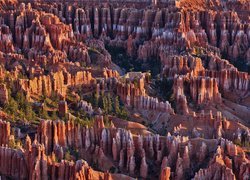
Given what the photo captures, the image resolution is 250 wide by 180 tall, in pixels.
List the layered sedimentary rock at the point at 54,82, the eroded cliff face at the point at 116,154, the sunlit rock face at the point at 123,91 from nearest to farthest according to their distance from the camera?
the eroded cliff face at the point at 116,154, the sunlit rock face at the point at 123,91, the layered sedimentary rock at the point at 54,82

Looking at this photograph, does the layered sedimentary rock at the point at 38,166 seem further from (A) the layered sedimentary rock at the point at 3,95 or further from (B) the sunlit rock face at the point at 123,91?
(A) the layered sedimentary rock at the point at 3,95

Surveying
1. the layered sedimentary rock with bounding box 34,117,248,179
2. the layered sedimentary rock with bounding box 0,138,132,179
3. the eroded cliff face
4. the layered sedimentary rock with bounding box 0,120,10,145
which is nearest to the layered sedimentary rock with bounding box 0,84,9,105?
the layered sedimentary rock with bounding box 0,120,10,145

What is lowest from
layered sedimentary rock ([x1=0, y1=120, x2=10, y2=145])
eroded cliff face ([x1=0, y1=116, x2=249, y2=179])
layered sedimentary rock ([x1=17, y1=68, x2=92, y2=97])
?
eroded cliff face ([x1=0, y1=116, x2=249, y2=179])

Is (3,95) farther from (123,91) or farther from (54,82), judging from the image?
(123,91)

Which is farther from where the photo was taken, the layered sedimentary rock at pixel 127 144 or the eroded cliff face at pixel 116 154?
the layered sedimentary rock at pixel 127 144

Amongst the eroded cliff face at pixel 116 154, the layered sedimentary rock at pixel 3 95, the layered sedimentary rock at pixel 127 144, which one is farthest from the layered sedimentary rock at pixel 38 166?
the layered sedimentary rock at pixel 3 95

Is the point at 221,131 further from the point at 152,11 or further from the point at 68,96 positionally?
the point at 152,11

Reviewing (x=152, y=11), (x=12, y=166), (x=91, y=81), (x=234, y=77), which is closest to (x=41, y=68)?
(x=91, y=81)

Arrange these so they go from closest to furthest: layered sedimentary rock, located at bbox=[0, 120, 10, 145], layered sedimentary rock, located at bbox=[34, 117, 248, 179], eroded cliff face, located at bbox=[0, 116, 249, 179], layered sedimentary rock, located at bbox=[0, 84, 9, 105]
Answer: eroded cliff face, located at bbox=[0, 116, 249, 179] → layered sedimentary rock, located at bbox=[34, 117, 248, 179] → layered sedimentary rock, located at bbox=[0, 120, 10, 145] → layered sedimentary rock, located at bbox=[0, 84, 9, 105]

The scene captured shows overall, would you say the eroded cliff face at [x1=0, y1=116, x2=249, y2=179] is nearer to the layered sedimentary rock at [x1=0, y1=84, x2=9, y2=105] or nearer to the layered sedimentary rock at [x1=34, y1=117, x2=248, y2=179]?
the layered sedimentary rock at [x1=34, y1=117, x2=248, y2=179]
